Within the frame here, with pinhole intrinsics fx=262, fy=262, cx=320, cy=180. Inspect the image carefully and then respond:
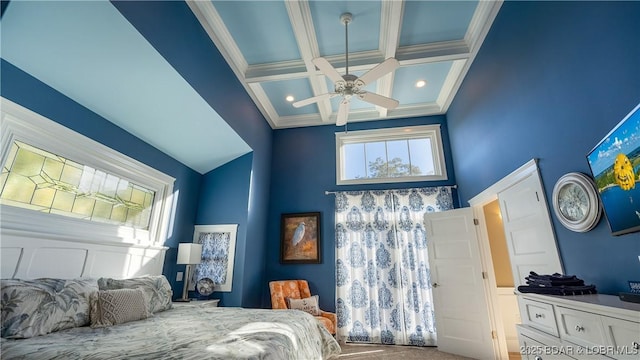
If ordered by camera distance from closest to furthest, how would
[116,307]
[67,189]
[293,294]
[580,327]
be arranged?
[580,327]
[116,307]
[67,189]
[293,294]

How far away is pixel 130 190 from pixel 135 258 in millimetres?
815

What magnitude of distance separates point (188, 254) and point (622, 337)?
12.3 ft

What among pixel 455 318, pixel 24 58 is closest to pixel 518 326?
pixel 455 318

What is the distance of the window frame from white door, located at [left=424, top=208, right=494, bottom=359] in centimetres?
380

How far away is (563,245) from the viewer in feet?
6.87

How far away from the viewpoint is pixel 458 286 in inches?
139

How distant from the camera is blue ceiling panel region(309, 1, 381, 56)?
9.45ft

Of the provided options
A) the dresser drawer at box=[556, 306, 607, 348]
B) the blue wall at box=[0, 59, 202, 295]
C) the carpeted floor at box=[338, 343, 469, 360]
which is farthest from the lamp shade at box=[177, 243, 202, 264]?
the dresser drawer at box=[556, 306, 607, 348]

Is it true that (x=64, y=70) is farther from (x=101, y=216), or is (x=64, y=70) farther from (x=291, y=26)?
(x=291, y=26)

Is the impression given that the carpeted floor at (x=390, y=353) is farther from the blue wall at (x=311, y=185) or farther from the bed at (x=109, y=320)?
the bed at (x=109, y=320)

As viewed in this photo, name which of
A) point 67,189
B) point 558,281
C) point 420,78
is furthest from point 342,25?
point 67,189

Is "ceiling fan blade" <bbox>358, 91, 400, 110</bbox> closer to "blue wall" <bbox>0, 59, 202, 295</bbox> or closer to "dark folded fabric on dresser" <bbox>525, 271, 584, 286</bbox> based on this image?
"dark folded fabric on dresser" <bbox>525, 271, 584, 286</bbox>

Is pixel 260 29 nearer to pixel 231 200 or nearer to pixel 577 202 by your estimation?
pixel 231 200

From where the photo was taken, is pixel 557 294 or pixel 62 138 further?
pixel 62 138
